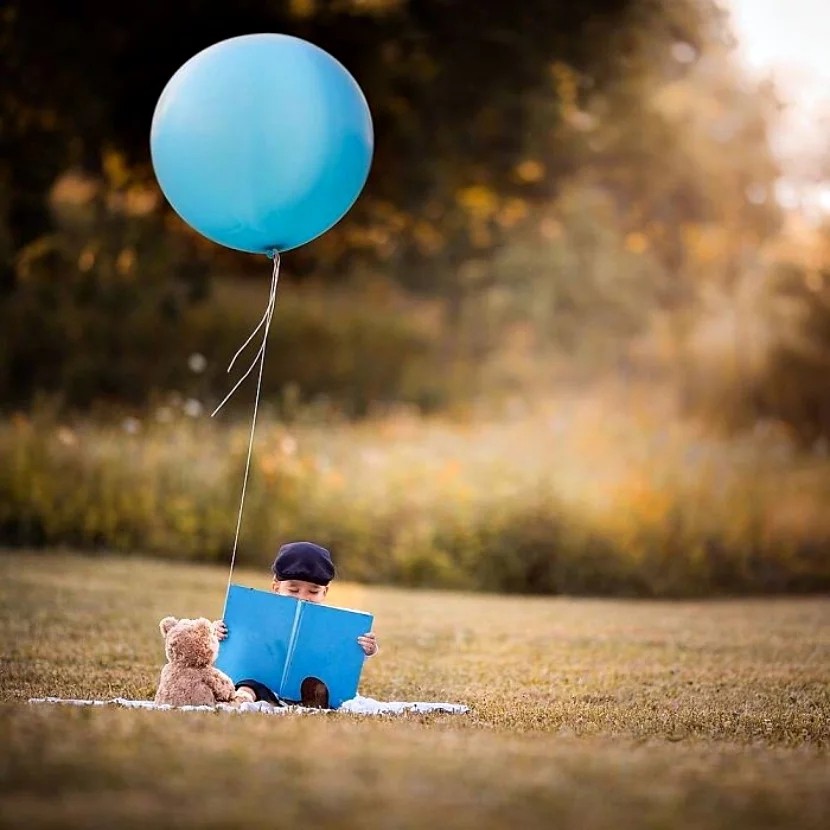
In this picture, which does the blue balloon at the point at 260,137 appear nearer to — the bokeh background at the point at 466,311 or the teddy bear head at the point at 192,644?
the teddy bear head at the point at 192,644

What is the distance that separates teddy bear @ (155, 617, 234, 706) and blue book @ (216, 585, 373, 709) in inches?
7.7

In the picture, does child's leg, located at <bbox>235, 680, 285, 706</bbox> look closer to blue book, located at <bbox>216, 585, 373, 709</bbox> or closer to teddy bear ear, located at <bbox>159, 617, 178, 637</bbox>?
blue book, located at <bbox>216, 585, 373, 709</bbox>

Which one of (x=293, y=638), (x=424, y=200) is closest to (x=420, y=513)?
(x=293, y=638)

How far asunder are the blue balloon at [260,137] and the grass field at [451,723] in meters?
1.91

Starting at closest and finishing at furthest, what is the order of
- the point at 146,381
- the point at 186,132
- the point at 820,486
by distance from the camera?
the point at 186,132 < the point at 820,486 < the point at 146,381

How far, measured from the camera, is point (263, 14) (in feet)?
37.9

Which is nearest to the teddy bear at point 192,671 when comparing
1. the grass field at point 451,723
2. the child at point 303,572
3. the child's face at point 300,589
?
the child at point 303,572

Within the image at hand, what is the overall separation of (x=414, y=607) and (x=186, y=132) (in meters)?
3.41

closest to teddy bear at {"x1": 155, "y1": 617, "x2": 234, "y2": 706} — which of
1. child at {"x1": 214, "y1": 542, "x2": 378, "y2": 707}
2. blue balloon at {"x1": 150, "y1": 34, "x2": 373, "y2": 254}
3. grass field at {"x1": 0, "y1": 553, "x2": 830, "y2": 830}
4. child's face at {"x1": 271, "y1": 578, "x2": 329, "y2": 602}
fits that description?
child at {"x1": 214, "y1": 542, "x2": 378, "y2": 707}

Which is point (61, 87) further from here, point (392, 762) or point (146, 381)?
point (392, 762)

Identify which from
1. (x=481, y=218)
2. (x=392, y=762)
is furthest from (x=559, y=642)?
(x=481, y=218)

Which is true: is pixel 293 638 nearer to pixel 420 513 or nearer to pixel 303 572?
pixel 303 572

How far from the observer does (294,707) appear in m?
4.21

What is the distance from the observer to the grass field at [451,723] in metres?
2.50
